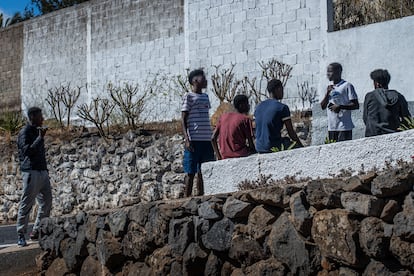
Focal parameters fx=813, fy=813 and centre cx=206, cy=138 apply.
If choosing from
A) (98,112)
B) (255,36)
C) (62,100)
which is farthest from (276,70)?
(62,100)

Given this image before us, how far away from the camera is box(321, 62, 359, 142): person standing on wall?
939cm

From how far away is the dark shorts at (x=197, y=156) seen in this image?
383 inches

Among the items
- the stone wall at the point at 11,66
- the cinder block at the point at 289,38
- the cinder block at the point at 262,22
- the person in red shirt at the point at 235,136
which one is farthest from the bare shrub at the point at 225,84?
the stone wall at the point at 11,66

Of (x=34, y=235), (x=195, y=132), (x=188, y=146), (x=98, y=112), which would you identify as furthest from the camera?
(x=98, y=112)

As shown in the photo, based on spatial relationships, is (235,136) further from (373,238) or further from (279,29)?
(279,29)

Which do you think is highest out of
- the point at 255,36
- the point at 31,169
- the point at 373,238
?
the point at 255,36

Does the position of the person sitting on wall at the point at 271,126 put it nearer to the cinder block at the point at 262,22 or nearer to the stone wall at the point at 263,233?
the stone wall at the point at 263,233

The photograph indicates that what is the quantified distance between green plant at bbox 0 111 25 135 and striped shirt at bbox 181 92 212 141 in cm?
974

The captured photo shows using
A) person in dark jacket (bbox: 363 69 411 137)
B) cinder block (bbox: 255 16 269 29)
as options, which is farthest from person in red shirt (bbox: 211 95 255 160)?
cinder block (bbox: 255 16 269 29)

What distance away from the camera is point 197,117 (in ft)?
32.3

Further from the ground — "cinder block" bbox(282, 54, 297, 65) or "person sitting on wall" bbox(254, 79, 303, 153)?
"cinder block" bbox(282, 54, 297, 65)

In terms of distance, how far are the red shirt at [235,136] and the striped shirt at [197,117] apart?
599mm

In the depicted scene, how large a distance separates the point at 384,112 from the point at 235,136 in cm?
182

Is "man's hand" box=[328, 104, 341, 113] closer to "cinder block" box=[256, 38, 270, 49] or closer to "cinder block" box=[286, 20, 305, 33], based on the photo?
"cinder block" box=[286, 20, 305, 33]
